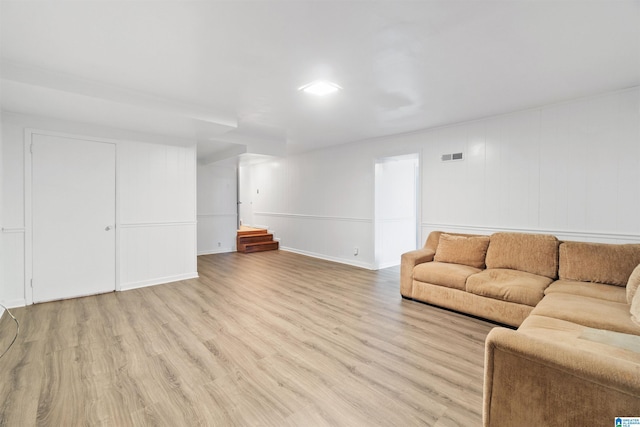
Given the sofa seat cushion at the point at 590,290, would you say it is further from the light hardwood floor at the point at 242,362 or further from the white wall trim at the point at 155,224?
the white wall trim at the point at 155,224

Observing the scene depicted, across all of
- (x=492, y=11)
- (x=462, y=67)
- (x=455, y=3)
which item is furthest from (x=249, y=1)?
(x=462, y=67)

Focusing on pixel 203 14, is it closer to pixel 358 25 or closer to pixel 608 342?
pixel 358 25

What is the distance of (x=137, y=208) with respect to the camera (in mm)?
4375

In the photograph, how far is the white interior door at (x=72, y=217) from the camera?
3.63 m

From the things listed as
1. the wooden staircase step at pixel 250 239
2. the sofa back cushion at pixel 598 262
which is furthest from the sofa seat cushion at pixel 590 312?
the wooden staircase step at pixel 250 239

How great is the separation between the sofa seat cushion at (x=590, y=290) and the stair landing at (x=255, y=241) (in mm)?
6153

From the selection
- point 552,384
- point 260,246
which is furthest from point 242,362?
point 260,246

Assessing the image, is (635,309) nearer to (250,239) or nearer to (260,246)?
(260,246)

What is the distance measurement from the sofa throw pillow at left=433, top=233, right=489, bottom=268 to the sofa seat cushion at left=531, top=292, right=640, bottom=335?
111cm

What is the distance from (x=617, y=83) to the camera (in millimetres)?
2920

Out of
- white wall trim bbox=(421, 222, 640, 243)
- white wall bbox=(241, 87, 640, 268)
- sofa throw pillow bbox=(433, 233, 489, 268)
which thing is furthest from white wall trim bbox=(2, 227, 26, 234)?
white wall trim bbox=(421, 222, 640, 243)

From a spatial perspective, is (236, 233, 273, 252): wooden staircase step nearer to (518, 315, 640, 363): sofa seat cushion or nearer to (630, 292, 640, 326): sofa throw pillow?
(518, 315, 640, 363): sofa seat cushion

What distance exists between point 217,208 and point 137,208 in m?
3.04

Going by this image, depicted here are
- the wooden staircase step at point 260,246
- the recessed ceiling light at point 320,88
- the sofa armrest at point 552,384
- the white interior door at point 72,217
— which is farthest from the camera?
the wooden staircase step at point 260,246
